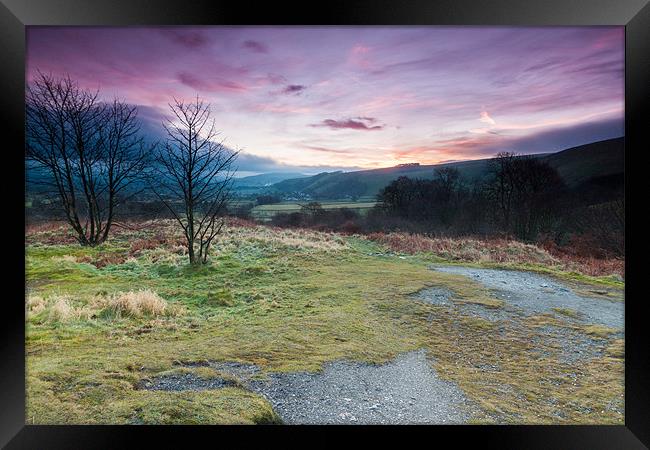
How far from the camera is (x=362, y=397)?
2320mm

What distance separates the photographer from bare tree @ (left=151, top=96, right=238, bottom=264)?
3.03 metres

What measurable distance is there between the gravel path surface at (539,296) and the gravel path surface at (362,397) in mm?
1332

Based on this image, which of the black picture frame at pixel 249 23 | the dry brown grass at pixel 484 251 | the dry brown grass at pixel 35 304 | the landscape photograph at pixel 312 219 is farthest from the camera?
the dry brown grass at pixel 484 251

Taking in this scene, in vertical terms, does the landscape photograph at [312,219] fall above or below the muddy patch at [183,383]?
above

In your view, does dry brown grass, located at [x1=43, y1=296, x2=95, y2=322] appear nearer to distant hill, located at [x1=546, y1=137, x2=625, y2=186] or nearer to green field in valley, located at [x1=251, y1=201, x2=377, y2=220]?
green field in valley, located at [x1=251, y1=201, x2=377, y2=220]

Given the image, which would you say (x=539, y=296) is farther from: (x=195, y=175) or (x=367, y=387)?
(x=195, y=175)

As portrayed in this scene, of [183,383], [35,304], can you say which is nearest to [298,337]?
[183,383]

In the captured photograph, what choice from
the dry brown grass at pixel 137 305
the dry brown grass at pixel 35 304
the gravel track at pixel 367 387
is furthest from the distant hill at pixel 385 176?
the dry brown grass at pixel 35 304

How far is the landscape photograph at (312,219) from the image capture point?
2.37m

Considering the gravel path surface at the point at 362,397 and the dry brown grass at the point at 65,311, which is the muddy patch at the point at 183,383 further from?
the dry brown grass at the point at 65,311

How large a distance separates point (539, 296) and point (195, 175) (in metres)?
3.80

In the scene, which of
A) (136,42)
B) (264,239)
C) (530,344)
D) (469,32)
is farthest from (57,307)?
(469,32)

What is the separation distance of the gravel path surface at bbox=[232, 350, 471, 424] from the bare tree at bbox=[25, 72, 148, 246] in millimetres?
2213

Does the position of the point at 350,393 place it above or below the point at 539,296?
below
